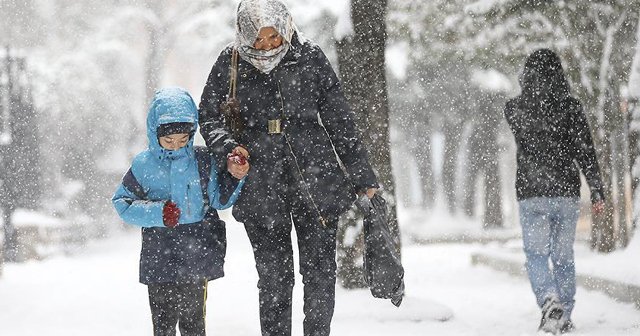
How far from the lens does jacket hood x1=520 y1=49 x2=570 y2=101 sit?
6.25 metres

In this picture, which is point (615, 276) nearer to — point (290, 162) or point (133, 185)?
point (290, 162)

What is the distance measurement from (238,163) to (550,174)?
2.80 metres

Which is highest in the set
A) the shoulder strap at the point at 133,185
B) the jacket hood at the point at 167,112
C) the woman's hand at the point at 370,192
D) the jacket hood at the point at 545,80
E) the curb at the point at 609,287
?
the jacket hood at the point at 545,80

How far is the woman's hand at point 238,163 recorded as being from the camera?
4.09 meters

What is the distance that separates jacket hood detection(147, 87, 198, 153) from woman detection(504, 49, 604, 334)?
2843mm

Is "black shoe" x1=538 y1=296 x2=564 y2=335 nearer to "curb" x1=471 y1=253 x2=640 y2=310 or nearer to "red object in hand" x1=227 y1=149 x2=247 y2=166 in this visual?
A: "curb" x1=471 y1=253 x2=640 y2=310

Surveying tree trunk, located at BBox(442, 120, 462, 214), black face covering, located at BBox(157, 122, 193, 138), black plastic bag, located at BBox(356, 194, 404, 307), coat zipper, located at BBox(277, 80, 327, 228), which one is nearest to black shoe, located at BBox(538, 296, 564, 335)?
black plastic bag, located at BBox(356, 194, 404, 307)

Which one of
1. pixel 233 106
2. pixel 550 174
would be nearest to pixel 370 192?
pixel 233 106

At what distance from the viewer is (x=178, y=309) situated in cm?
434

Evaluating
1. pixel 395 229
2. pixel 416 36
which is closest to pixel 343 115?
pixel 395 229

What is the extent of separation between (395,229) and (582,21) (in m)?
5.91

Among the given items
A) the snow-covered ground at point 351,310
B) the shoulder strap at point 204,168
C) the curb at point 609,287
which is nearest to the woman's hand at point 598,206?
the snow-covered ground at point 351,310

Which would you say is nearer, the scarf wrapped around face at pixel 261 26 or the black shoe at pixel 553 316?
the scarf wrapped around face at pixel 261 26

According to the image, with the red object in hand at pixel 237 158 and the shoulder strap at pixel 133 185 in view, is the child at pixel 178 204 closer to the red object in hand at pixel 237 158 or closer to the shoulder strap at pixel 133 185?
the shoulder strap at pixel 133 185
